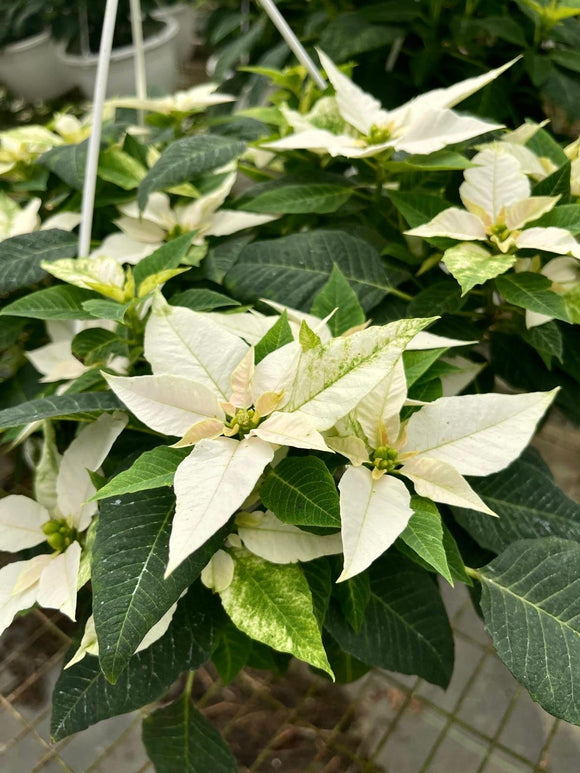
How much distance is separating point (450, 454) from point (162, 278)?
0.31 metres

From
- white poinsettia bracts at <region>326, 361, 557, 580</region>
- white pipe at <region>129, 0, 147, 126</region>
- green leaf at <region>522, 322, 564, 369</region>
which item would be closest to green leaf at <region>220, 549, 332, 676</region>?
white poinsettia bracts at <region>326, 361, 557, 580</region>

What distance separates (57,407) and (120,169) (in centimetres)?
43

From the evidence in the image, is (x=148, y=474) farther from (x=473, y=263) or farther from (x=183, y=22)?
(x=183, y=22)

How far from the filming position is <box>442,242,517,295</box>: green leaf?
56cm

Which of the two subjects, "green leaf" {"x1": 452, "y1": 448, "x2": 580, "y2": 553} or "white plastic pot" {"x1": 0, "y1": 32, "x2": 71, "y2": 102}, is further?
"white plastic pot" {"x1": 0, "y1": 32, "x2": 71, "y2": 102}

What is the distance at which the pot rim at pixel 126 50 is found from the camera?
7.30ft

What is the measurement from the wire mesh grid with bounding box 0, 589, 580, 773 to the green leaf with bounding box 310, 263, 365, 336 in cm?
59

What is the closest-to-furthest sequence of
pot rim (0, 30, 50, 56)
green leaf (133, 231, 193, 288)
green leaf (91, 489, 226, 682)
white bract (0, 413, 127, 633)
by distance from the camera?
1. green leaf (91, 489, 226, 682)
2. white bract (0, 413, 127, 633)
3. green leaf (133, 231, 193, 288)
4. pot rim (0, 30, 50, 56)

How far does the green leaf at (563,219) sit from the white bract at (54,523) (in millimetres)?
449

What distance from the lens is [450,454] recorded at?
50 centimetres

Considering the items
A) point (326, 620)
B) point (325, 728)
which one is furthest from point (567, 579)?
point (325, 728)

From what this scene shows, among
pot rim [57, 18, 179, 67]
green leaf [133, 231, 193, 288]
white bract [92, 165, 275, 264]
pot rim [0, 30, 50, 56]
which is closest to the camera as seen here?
green leaf [133, 231, 193, 288]

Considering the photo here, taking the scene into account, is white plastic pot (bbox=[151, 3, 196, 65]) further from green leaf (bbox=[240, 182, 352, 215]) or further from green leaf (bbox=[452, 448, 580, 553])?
green leaf (bbox=[452, 448, 580, 553])

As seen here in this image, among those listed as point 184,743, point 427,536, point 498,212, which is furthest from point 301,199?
point 184,743
